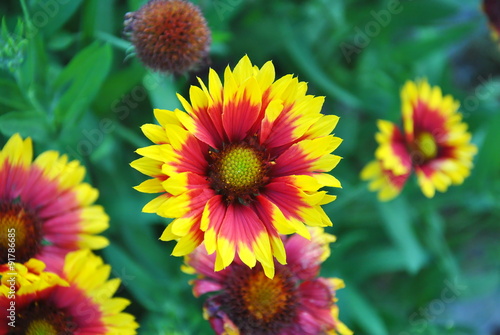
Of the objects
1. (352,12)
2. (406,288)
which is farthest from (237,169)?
(406,288)

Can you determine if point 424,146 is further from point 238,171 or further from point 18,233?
point 18,233

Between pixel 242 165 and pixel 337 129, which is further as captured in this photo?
pixel 337 129

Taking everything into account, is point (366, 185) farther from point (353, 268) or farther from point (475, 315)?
point (475, 315)

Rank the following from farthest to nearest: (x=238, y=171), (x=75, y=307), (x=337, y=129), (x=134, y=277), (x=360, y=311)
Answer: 1. (x=337, y=129)
2. (x=360, y=311)
3. (x=134, y=277)
4. (x=75, y=307)
5. (x=238, y=171)

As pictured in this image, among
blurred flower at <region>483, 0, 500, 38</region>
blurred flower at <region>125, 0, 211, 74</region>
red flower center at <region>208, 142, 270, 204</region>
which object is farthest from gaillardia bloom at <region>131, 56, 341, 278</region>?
blurred flower at <region>483, 0, 500, 38</region>

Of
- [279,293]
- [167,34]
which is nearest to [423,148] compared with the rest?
[279,293]

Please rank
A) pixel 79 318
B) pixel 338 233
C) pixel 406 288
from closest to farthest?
pixel 79 318 → pixel 338 233 → pixel 406 288
